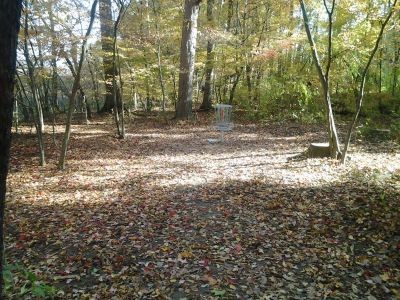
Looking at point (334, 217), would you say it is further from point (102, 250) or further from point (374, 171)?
point (102, 250)

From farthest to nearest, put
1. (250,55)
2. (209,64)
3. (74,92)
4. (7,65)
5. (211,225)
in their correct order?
(209,64)
(250,55)
(74,92)
(211,225)
(7,65)

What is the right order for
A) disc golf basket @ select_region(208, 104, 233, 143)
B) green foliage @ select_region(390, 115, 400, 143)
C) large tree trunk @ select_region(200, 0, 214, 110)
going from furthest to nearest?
large tree trunk @ select_region(200, 0, 214, 110)
disc golf basket @ select_region(208, 104, 233, 143)
green foliage @ select_region(390, 115, 400, 143)

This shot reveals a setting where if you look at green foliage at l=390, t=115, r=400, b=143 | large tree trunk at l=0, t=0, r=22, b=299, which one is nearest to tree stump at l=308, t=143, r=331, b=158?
green foliage at l=390, t=115, r=400, b=143

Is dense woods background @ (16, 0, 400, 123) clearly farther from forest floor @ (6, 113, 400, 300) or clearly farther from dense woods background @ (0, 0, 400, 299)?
forest floor @ (6, 113, 400, 300)

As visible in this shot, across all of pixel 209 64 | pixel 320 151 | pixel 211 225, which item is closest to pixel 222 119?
pixel 320 151

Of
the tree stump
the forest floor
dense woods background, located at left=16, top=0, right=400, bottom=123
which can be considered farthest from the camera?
dense woods background, located at left=16, top=0, right=400, bottom=123

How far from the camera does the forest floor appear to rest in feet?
12.2

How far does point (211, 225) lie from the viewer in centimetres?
514

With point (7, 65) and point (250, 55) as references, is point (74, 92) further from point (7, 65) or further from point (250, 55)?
point (250, 55)

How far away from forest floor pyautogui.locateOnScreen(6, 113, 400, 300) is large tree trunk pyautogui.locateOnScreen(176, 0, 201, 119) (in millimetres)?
6037

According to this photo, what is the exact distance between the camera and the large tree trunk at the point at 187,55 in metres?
13.8

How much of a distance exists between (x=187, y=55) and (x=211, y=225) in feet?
35.5

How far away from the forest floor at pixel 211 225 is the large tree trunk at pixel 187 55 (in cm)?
604

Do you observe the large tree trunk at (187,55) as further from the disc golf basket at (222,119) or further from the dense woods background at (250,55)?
the disc golf basket at (222,119)
